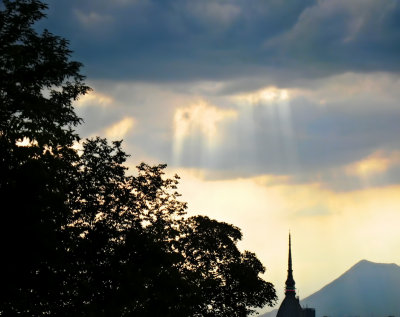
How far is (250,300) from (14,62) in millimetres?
60390

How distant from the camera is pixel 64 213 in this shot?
125ft

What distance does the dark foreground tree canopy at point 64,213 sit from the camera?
115ft

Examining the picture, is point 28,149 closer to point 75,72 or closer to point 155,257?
point 75,72

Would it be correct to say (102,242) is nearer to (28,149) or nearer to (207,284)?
(28,149)

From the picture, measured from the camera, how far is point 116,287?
5150 cm

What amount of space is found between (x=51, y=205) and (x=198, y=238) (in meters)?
49.1

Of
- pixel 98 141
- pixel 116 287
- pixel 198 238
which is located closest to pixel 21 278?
pixel 116 287

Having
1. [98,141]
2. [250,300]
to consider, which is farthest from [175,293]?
[250,300]

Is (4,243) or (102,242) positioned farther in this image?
(102,242)

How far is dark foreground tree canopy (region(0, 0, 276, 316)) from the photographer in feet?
115

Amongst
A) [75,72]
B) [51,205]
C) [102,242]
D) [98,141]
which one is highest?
[98,141]

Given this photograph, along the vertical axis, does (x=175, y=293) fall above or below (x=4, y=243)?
above

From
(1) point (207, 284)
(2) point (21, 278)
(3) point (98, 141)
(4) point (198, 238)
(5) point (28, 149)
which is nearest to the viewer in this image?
(5) point (28, 149)

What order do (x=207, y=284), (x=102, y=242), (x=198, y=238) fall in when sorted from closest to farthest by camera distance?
(x=102, y=242), (x=207, y=284), (x=198, y=238)
